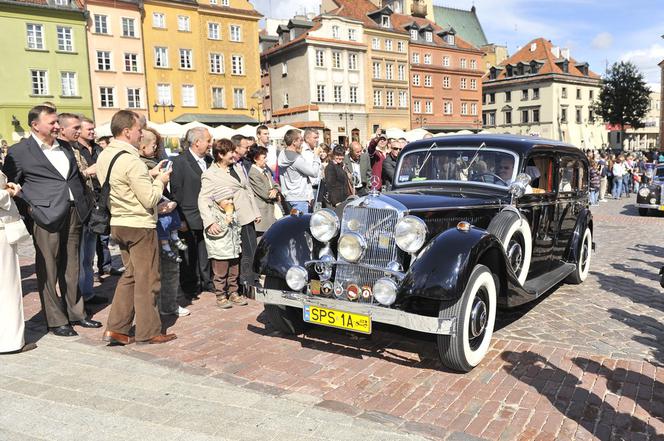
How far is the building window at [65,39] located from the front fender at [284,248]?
3564cm

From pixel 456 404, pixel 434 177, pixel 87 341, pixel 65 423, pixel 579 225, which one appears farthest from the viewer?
pixel 579 225

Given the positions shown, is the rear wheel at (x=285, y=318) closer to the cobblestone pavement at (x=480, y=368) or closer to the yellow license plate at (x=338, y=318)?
the cobblestone pavement at (x=480, y=368)

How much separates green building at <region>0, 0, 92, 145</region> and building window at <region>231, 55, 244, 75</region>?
34.3ft

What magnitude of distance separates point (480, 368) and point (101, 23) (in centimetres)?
3832

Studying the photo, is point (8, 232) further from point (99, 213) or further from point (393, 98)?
point (393, 98)

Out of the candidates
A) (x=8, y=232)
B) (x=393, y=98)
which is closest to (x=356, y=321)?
(x=8, y=232)

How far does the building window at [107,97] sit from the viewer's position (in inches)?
1419

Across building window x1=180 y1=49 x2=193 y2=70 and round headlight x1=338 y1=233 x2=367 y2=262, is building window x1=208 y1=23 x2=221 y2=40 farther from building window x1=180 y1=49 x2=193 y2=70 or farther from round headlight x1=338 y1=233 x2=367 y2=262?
round headlight x1=338 y1=233 x2=367 y2=262

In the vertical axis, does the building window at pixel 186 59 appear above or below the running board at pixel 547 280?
above

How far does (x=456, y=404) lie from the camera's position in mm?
3711

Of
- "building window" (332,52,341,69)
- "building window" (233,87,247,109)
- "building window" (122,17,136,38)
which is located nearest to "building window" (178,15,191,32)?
"building window" (122,17,136,38)

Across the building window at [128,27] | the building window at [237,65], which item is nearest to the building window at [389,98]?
the building window at [237,65]

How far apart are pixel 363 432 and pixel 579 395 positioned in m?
1.70

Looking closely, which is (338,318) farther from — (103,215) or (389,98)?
(389,98)
